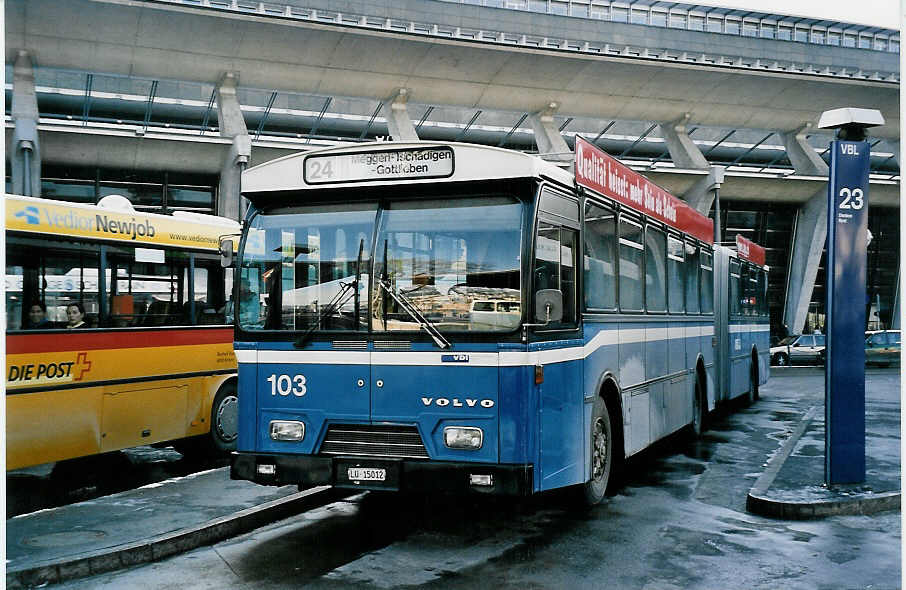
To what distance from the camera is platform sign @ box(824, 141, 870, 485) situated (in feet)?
28.4

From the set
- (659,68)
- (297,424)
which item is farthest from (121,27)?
(297,424)

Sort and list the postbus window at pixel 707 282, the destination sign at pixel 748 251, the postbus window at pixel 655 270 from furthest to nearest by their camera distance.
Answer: the destination sign at pixel 748 251, the postbus window at pixel 707 282, the postbus window at pixel 655 270

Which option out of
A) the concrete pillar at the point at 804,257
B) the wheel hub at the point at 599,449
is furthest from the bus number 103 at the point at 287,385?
the concrete pillar at the point at 804,257

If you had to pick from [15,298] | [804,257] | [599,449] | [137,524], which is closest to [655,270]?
[599,449]

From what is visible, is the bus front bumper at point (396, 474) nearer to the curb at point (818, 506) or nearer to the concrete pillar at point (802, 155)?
the curb at point (818, 506)

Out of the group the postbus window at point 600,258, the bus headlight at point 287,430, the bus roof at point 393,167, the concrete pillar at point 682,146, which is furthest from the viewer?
the concrete pillar at point 682,146

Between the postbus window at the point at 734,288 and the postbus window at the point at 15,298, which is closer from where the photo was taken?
the postbus window at the point at 15,298

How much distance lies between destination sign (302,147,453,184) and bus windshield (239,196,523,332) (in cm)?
22

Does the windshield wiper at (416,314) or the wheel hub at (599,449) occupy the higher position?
the windshield wiper at (416,314)

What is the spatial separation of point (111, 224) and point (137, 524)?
3.96 m

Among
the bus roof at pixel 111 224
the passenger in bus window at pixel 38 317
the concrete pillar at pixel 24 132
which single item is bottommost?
the passenger in bus window at pixel 38 317

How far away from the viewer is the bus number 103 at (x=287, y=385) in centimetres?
726

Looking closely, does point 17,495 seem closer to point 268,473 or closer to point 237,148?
point 268,473

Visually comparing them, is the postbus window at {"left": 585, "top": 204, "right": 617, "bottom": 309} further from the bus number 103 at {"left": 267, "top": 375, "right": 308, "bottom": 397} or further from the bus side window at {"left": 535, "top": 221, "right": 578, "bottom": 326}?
the bus number 103 at {"left": 267, "top": 375, "right": 308, "bottom": 397}
